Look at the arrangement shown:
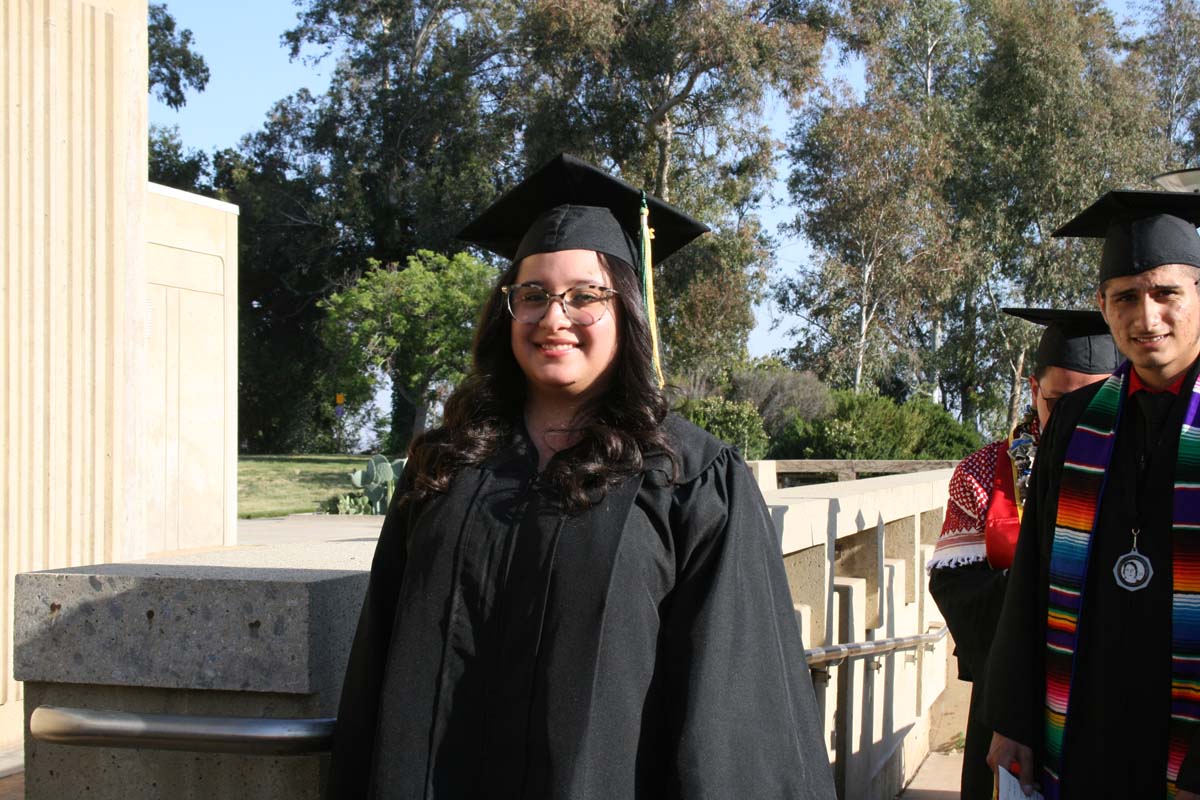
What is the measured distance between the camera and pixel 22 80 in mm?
Result: 5543

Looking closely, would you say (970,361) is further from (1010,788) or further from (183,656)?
(183,656)

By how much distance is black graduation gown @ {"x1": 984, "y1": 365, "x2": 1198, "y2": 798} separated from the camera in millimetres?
2512

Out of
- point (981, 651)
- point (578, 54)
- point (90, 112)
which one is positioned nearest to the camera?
point (981, 651)

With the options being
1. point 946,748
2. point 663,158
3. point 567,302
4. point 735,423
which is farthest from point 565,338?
point 663,158

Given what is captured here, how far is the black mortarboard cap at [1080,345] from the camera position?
3938mm

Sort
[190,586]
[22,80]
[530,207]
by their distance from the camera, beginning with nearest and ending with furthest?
[190,586] < [530,207] < [22,80]

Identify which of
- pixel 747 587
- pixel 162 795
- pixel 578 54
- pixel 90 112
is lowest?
pixel 162 795

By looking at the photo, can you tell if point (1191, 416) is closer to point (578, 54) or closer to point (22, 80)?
Answer: point (22, 80)

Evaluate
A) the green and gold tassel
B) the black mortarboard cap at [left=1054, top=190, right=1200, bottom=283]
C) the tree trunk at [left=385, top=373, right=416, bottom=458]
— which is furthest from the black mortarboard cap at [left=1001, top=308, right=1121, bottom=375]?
the tree trunk at [left=385, top=373, right=416, bottom=458]

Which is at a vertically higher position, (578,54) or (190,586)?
(578,54)

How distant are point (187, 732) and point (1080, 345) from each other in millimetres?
3065

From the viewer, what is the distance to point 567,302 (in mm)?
2193

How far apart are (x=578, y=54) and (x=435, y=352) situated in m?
8.70

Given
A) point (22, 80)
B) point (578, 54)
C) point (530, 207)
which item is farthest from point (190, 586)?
point (578, 54)
